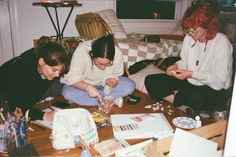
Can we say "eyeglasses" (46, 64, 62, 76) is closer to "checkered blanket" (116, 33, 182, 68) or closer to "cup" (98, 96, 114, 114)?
"cup" (98, 96, 114, 114)

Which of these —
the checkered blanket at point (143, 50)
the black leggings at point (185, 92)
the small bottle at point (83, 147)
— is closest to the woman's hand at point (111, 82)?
the black leggings at point (185, 92)

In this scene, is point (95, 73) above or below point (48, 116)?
above

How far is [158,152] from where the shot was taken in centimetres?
94

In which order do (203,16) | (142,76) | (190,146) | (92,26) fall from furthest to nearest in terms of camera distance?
1. (92,26)
2. (142,76)
3. (203,16)
4. (190,146)

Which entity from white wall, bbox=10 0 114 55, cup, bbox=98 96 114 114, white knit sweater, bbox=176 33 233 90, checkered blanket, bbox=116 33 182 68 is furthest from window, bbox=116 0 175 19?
cup, bbox=98 96 114 114

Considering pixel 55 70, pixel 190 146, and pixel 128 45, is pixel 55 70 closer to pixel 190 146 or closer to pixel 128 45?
pixel 190 146

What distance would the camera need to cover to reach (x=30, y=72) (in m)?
1.56

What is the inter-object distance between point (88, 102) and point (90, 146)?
84cm

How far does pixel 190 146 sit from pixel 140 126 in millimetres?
586

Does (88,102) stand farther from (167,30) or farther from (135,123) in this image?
(167,30)

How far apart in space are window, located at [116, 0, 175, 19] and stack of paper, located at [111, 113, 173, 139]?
2640 millimetres

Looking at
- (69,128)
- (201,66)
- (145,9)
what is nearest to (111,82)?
(201,66)

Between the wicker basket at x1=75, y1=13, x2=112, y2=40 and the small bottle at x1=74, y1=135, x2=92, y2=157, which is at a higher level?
the wicker basket at x1=75, y1=13, x2=112, y2=40

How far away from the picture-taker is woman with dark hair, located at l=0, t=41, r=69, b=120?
1487 mm
